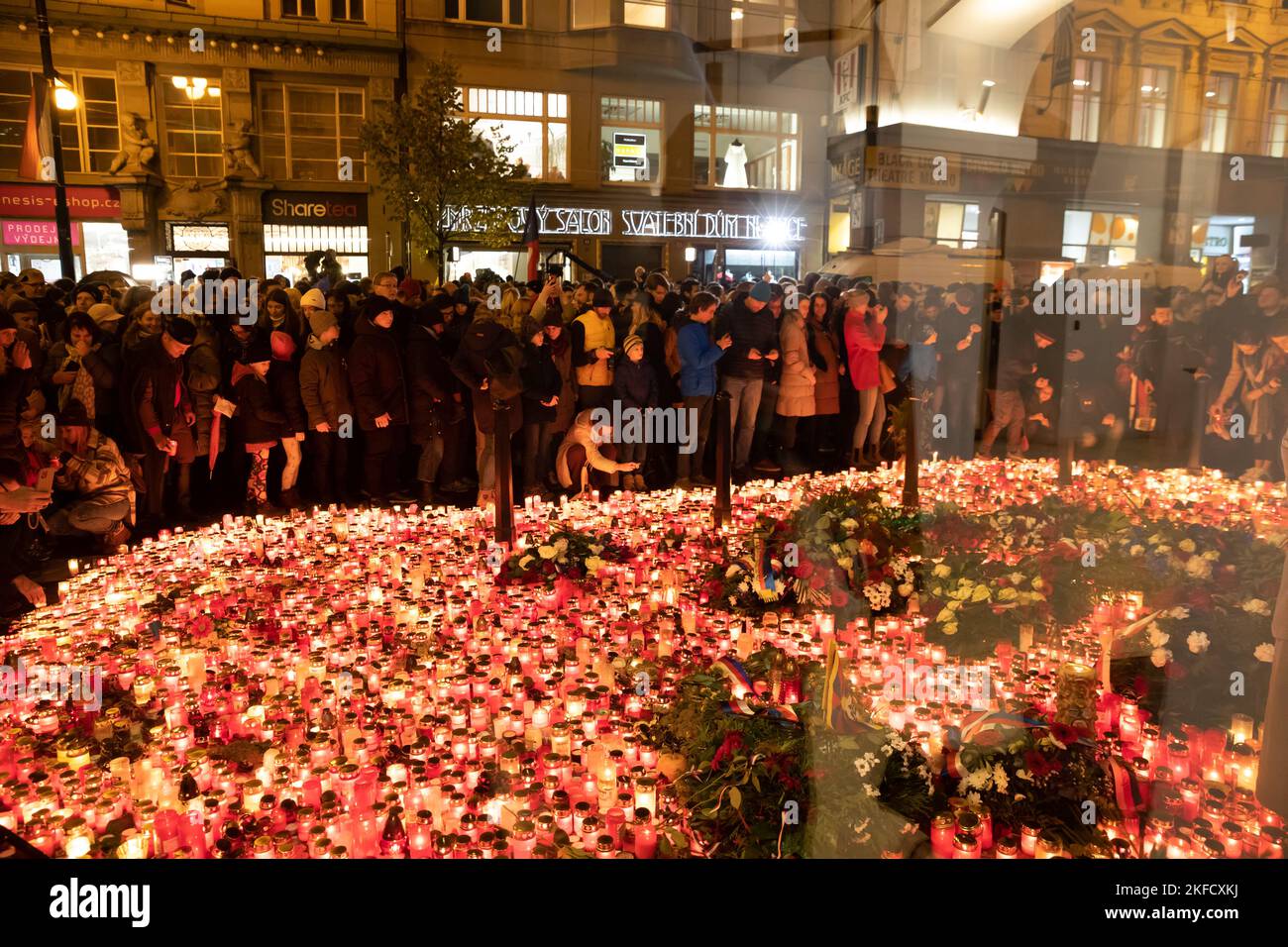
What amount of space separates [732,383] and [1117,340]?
4.80 metres

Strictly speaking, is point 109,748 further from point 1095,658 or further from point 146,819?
point 1095,658

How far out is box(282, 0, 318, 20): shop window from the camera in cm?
2284

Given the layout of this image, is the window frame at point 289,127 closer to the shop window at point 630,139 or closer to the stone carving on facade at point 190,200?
the stone carving on facade at point 190,200

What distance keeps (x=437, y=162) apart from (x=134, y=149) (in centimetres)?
833

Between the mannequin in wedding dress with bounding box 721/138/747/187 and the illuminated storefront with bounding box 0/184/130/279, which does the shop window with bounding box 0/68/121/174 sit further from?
the mannequin in wedding dress with bounding box 721/138/747/187

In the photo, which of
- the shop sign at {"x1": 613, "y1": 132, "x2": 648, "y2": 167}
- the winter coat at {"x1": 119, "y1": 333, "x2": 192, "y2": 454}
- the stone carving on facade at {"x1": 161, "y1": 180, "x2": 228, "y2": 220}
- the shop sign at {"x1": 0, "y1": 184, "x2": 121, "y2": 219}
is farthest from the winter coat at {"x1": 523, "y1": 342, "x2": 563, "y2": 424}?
the shop sign at {"x1": 613, "y1": 132, "x2": 648, "y2": 167}

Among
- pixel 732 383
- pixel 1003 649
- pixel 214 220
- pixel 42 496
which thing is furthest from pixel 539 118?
pixel 1003 649

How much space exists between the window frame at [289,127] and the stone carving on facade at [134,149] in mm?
2543

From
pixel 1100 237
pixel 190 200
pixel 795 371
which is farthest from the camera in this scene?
pixel 1100 237

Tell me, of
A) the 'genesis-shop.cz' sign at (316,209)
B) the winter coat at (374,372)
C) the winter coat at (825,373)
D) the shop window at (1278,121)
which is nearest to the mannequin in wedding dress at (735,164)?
the 'genesis-shop.cz' sign at (316,209)

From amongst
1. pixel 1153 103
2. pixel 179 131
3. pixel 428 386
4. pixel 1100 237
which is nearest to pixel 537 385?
pixel 428 386

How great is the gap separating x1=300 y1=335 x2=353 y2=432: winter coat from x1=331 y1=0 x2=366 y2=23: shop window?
738 inches

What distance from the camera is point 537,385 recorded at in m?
8.64

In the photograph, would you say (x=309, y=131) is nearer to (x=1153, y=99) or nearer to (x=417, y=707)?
(x=417, y=707)
